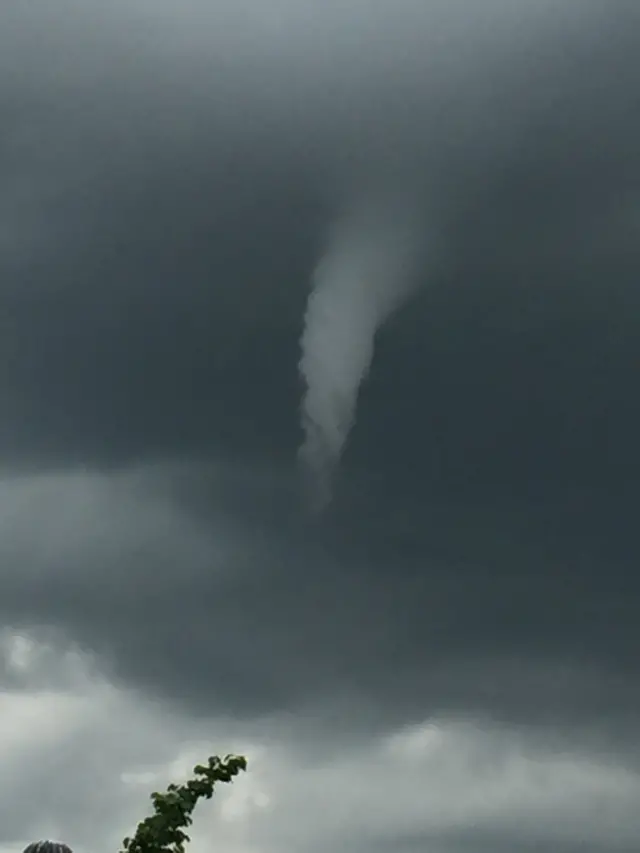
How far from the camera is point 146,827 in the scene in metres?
39.2

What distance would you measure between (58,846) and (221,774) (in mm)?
4512

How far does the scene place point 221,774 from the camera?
4006cm

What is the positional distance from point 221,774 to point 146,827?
2.35 m

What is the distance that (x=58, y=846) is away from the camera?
38938 millimetres

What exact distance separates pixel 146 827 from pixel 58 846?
2262mm
